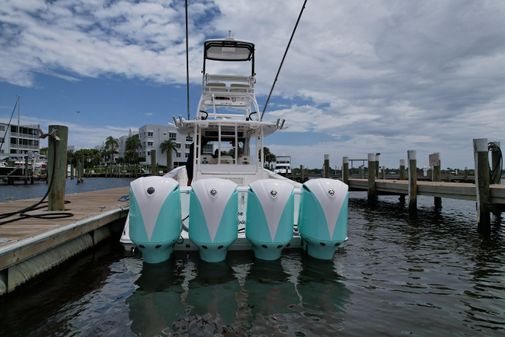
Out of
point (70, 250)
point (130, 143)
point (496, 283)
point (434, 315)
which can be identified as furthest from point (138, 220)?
point (130, 143)

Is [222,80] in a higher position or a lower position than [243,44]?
lower

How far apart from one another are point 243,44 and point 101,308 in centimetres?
751

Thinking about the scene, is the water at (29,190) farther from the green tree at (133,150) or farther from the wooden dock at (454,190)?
the green tree at (133,150)

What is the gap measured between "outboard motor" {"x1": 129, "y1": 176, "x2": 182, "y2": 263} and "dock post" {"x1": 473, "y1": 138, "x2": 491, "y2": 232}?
8303mm

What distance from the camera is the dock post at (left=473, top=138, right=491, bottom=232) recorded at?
893 cm

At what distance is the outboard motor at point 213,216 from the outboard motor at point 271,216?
297 mm

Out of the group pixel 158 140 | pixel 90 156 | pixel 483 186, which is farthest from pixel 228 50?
pixel 90 156

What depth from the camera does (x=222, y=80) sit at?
9031mm

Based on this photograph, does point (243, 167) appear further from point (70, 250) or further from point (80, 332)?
point (80, 332)

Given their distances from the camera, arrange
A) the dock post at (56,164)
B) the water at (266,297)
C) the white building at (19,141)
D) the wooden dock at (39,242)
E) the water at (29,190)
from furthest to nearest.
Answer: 1. the white building at (19,141)
2. the water at (29,190)
3. the dock post at (56,164)
4. the wooden dock at (39,242)
5. the water at (266,297)

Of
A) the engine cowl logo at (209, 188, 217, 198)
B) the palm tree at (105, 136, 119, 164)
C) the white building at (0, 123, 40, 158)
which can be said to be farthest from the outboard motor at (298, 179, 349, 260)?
the palm tree at (105, 136, 119, 164)

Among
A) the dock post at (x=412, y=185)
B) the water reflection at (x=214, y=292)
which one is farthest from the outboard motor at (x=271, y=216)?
the dock post at (x=412, y=185)

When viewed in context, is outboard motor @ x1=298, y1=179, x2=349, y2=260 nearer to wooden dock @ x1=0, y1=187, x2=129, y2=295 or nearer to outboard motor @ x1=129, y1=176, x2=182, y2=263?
outboard motor @ x1=129, y1=176, x2=182, y2=263

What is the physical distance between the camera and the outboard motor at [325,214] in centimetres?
485
